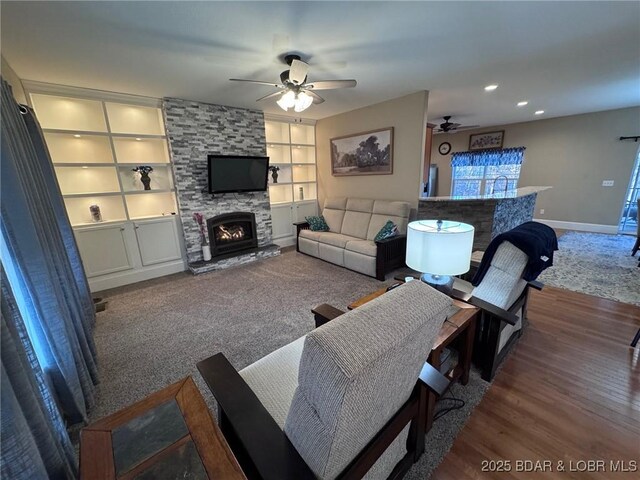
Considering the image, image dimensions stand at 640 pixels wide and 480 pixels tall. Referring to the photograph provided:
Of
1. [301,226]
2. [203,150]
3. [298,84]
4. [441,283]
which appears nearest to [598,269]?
[441,283]

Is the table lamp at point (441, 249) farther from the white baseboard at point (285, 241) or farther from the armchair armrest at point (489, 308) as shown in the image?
the white baseboard at point (285, 241)

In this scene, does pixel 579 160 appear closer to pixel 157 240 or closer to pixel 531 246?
pixel 531 246

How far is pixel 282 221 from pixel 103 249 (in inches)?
116

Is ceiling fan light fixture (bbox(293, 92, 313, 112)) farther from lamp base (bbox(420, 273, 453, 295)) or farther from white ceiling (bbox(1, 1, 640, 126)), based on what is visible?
lamp base (bbox(420, 273, 453, 295))

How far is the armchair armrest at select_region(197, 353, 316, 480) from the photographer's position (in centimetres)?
79

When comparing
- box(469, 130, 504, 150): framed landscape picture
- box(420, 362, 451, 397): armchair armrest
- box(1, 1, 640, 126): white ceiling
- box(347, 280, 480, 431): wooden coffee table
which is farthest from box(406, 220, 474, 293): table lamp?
box(469, 130, 504, 150): framed landscape picture

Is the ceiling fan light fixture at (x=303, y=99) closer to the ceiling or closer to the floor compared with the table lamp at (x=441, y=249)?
closer to the ceiling

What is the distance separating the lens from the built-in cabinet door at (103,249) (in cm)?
339

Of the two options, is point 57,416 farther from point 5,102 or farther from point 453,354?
point 453,354

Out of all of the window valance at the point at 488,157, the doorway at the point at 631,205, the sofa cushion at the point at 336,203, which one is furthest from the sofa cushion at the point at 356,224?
the doorway at the point at 631,205

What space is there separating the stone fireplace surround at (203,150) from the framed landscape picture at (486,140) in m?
6.07

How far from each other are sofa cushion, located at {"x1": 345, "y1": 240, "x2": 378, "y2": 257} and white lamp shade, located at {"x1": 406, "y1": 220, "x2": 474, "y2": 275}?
2.01 meters

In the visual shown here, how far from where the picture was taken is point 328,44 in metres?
2.28

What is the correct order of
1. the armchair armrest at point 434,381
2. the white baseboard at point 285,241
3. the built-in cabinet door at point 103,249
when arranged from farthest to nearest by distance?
the white baseboard at point 285,241 → the built-in cabinet door at point 103,249 → the armchair armrest at point 434,381
